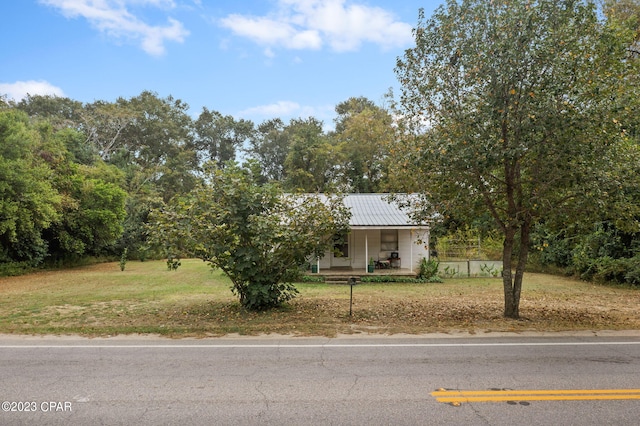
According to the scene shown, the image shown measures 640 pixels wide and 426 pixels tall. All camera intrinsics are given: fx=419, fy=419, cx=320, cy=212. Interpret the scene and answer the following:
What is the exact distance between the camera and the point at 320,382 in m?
5.32

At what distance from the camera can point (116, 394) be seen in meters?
4.86

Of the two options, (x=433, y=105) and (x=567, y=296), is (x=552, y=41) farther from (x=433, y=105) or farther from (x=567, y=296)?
(x=567, y=296)

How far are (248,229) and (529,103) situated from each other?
6632mm

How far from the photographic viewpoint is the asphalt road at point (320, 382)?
4.25 m

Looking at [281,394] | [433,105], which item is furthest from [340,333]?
[433,105]

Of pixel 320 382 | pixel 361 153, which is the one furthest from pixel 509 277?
pixel 361 153

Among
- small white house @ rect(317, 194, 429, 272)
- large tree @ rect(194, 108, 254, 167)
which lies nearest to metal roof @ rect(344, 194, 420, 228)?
small white house @ rect(317, 194, 429, 272)

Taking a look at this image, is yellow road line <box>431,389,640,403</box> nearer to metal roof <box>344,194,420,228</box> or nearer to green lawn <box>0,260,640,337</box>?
green lawn <box>0,260,640,337</box>

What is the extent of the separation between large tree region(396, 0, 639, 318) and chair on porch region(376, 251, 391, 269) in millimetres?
11916

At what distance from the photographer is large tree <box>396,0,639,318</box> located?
8.23 meters

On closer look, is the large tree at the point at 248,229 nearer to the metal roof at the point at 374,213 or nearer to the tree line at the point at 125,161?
the tree line at the point at 125,161

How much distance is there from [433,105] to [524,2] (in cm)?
269

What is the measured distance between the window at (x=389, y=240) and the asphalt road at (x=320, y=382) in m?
14.3

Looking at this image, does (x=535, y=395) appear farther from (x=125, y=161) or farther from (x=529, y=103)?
(x=125, y=161)
